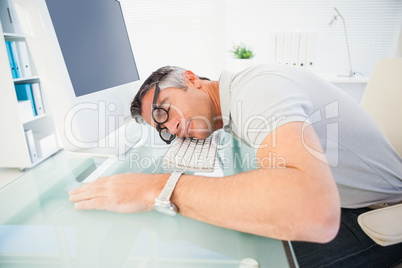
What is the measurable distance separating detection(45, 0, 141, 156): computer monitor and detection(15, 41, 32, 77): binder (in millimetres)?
1519

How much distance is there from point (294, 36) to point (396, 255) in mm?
1863

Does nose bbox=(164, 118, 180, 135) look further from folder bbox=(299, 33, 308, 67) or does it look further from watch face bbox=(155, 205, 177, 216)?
folder bbox=(299, 33, 308, 67)

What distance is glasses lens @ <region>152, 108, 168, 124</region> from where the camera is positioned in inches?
33.4

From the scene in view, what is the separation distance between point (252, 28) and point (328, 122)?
90.7 inches

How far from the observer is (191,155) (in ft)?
2.56

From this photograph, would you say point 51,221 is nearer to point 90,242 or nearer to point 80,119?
point 90,242

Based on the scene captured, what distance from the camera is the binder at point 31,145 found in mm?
1936

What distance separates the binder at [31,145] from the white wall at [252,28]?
1.43m

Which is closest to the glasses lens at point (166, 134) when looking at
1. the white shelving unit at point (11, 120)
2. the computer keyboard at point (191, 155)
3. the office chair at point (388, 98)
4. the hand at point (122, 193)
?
the computer keyboard at point (191, 155)

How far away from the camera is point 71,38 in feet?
2.02

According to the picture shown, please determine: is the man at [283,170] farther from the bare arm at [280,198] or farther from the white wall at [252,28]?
the white wall at [252,28]

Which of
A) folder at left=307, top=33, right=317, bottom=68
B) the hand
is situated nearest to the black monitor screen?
the hand

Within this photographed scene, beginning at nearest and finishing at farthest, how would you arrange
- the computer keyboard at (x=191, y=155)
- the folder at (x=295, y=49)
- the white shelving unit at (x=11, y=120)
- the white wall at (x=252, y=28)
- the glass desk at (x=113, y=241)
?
the glass desk at (x=113, y=241) → the computer keyboard at (x=191, y=155) → the white shelving unit at (x=11, y=120) → the folder at (x=295, y=49) → the white wall at (x=252, y=28)

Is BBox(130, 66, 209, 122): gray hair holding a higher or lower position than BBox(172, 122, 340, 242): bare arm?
higher
